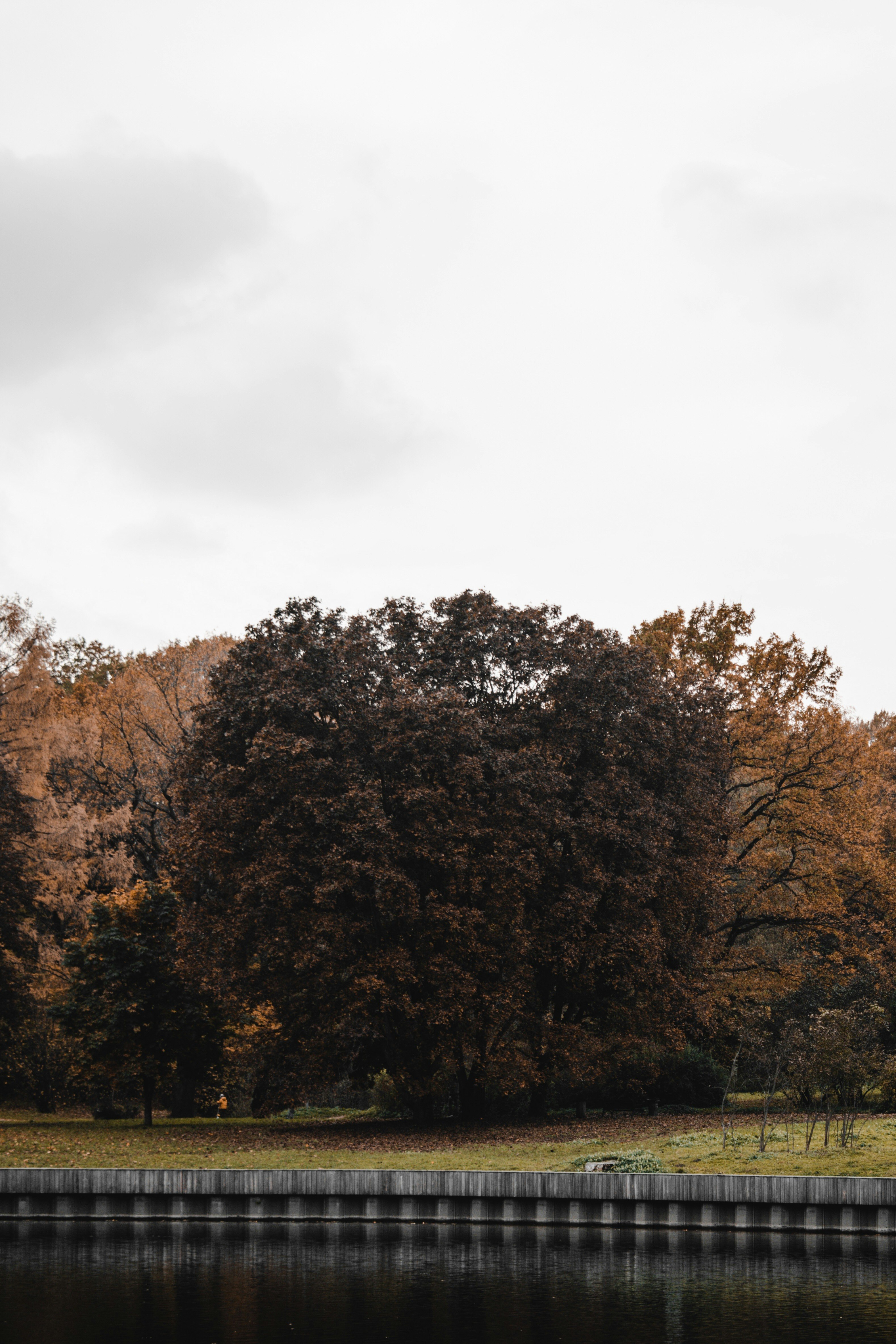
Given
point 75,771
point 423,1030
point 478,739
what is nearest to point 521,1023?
point 423,1030

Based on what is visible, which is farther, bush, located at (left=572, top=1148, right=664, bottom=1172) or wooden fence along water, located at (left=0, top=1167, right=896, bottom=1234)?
bush, located at (left=572, top=1148, right=664, bottom=1172)

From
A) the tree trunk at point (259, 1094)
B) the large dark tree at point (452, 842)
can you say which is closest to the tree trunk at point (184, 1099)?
the tree trunk at point (259, 1094)

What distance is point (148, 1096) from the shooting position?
1293 inches

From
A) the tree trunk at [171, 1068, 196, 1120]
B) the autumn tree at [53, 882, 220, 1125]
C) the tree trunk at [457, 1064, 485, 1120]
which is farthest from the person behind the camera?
the tree trunk at [171, 1068, 196, 1120]

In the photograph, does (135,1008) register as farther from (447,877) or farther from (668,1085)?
(668,1085)

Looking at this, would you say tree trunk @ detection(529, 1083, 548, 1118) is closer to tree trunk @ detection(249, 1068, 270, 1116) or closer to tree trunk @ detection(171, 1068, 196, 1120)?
tree trunk @ detection(249, 1068, 270, 1116)

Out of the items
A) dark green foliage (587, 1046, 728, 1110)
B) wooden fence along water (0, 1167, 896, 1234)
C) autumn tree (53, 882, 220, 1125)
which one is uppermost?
autumn tree (53, 882, 220, 1125)

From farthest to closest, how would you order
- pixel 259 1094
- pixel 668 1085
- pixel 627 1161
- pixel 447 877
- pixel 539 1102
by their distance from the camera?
pixel 259 1094 → pixel 668 1085 → pixel 539 1102 → pixel 447 877 → pixel 627 1161

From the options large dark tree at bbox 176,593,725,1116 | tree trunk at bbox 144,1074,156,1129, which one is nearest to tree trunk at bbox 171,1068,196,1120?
tree trunk at bbox 144,1074,156,1129

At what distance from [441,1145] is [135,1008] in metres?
8.25

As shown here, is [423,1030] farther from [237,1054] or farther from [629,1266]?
[629,1266]

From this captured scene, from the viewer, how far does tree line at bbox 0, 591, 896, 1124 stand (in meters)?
29.0

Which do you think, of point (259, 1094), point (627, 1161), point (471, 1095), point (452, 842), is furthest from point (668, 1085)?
point (627, 1161)

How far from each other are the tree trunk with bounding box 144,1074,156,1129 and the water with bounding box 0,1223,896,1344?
34.8 feet
